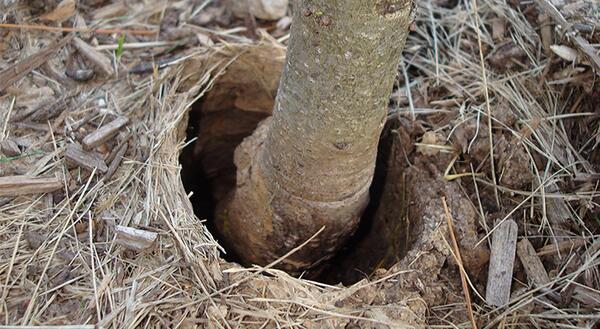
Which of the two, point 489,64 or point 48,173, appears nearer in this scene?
point 48,173

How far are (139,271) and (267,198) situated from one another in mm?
609

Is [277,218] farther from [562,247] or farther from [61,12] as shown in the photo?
[61,12]

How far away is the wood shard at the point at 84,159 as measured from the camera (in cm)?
209

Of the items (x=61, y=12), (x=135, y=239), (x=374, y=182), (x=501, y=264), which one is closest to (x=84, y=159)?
(x=135, y=239)

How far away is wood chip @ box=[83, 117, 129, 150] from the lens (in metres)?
2.14

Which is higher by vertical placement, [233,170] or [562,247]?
[562,247]

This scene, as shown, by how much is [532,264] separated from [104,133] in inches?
62.4

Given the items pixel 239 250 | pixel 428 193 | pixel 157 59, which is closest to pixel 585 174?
pixel 428 193

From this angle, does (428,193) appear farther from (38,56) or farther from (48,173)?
(38,56)

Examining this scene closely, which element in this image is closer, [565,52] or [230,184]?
[565,52]

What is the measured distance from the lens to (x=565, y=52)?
233 centimetres

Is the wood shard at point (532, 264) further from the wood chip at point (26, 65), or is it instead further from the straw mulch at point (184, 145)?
the wood chip at point (26, 65)

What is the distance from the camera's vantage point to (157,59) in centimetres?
258

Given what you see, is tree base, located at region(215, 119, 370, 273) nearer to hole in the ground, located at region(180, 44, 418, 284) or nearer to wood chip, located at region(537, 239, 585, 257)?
hole in the ground, located at region(180, 44, 418, 284)
